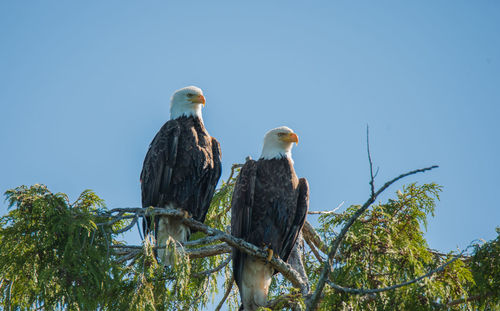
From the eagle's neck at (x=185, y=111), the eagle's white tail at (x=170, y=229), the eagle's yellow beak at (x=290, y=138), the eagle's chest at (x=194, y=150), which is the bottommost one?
the eagle's white tail at (x=170, y=229)

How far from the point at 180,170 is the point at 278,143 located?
42.9 inches

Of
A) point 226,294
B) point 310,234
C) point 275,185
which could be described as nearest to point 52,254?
point 275,185

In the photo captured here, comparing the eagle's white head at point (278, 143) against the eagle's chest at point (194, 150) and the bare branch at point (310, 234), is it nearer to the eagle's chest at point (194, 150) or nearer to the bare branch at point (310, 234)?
the eagle's chest at point (194, 150)

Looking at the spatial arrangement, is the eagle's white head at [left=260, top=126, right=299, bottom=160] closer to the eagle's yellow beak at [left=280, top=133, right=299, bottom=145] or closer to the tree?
the eagle's yellow beak at [left=280, top=133, right=299, bottom=145]

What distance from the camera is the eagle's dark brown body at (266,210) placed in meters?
5.55

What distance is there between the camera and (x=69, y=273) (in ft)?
12.1

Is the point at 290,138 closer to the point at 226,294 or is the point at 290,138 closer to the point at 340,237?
the point at 226,294

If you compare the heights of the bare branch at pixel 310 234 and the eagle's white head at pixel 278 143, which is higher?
the eagle's white head at pixel 278 143

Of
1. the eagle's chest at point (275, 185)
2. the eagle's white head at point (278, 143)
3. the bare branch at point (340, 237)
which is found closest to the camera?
the bare branch at point (340, 237)

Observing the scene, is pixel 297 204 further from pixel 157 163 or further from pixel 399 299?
pixel 399 299

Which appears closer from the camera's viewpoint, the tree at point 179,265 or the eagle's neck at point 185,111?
the tree at point 179,265

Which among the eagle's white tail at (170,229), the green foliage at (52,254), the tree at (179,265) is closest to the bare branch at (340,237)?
the tree at (179,265)

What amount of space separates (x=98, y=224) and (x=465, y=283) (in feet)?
9.23

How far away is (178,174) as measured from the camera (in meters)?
5.96
